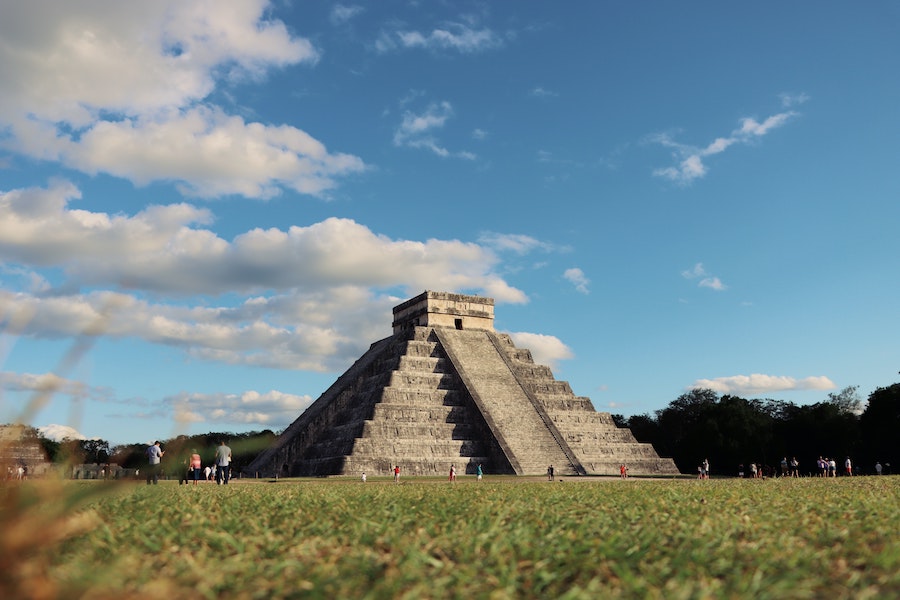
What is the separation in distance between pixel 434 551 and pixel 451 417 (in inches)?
1286

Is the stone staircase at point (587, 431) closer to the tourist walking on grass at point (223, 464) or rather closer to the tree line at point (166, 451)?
the tourist walking on grass at point (223, 464)

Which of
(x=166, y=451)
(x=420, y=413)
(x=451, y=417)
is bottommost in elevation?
(x=166, y=451)

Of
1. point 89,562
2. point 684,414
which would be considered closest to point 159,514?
point 89,562

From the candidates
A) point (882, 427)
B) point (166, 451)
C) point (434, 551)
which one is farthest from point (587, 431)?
point (166, 451)

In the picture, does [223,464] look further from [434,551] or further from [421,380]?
[421,380]

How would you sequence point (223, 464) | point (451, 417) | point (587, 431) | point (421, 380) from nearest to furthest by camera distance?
point (223, 464), point (451, 417), point (421, 380), point (587, 431)

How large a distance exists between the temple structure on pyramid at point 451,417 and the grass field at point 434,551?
26597mm

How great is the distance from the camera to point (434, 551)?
439 cm

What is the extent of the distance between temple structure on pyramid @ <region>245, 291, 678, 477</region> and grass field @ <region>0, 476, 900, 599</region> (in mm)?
26597

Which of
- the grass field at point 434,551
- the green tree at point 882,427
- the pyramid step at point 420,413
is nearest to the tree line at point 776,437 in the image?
the green tree at point 882,427

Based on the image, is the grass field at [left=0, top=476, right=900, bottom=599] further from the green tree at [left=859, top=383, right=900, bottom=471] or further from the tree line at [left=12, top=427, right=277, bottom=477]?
the green tree at [left=859, top=383, right=900, bottom=471]

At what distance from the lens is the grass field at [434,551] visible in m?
3.21

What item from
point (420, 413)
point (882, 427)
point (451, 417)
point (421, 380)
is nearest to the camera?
point (420, 413)

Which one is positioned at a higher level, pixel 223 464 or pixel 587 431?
pixel 587 431
